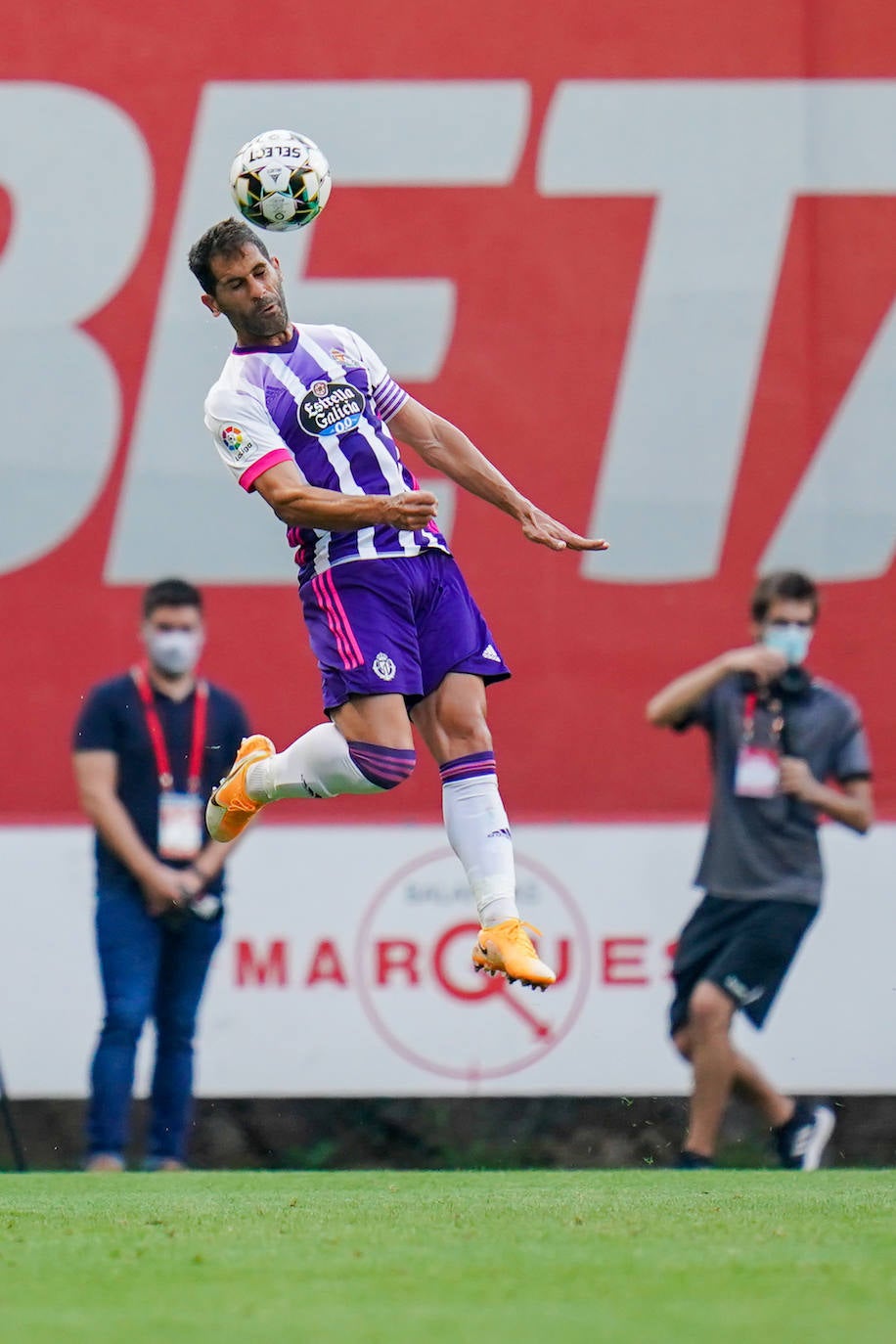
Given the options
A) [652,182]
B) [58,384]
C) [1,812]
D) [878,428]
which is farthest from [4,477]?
[878,428]

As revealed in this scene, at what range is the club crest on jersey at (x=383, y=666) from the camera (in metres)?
5.86

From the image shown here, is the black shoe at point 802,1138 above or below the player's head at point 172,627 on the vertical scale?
below

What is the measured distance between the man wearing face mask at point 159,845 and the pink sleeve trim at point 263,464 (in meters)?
2.60

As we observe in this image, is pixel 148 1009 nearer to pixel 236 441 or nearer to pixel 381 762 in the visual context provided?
pixel 381 762

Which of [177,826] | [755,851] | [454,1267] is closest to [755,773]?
[755,851]

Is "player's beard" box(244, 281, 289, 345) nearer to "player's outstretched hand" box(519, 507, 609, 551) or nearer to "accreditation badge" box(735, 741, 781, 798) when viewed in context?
"player's outstretched hand" box(519, 507, 609, 551)

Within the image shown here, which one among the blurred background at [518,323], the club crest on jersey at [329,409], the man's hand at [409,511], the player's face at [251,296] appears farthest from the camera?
the blurred background at [518,323]

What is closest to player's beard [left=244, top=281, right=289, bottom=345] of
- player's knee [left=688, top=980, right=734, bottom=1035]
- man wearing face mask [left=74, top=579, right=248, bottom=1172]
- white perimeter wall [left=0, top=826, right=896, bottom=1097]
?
man wearing face mask [left=74, top=579, right=248, bottom=1172]

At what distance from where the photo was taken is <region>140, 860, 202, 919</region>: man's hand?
805 cm

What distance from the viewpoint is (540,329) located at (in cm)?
962

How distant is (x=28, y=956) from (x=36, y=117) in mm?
3815

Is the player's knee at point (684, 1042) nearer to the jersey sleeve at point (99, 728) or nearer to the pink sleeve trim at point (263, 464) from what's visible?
the jersey sleeve at point (99, 728)

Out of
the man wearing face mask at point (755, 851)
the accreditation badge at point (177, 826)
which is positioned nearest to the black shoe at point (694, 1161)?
the man wearing face mask at point (755, 851)

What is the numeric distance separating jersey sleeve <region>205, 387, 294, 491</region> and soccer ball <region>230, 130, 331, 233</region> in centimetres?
52
